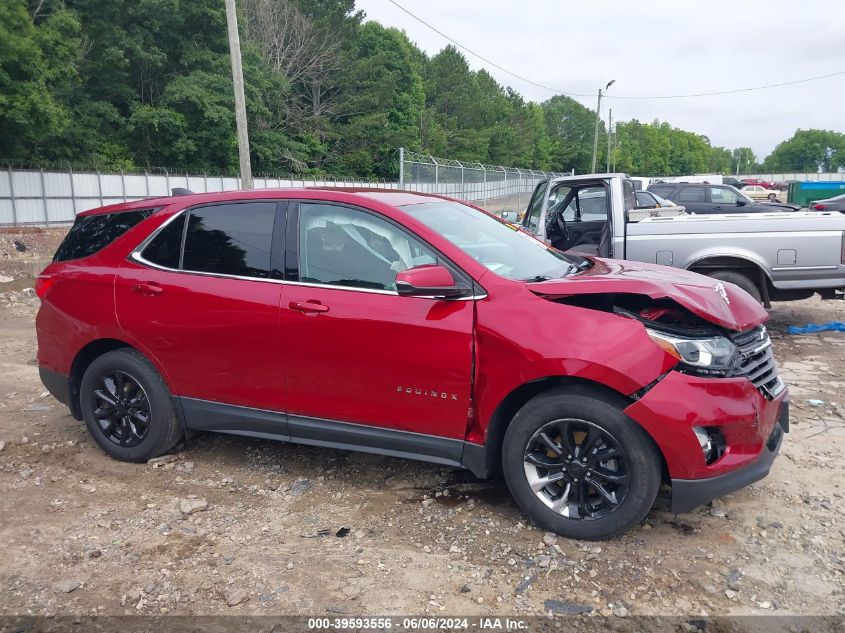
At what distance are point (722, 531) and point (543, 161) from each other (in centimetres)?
9355

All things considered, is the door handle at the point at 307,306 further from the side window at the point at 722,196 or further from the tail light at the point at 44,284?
the side window at the point at 722,196

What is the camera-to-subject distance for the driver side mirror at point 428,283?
3459mm

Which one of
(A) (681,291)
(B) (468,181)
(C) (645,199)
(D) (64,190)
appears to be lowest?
(A) (681,291)

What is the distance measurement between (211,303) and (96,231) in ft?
4.25

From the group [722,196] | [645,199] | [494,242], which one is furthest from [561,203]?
[722,196]

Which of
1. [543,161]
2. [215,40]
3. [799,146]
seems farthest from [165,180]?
[799,146]

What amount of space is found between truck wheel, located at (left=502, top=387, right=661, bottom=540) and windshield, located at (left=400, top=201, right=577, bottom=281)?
2.68ft

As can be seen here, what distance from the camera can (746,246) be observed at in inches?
301

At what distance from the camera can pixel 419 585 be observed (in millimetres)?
3178

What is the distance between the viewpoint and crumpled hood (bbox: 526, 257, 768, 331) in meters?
3.40

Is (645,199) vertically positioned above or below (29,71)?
below

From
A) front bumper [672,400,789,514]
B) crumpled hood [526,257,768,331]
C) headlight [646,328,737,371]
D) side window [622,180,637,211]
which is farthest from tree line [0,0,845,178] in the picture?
front bumper [672,400,789,514]

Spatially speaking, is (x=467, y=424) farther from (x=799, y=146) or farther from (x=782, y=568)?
(x=799, y=146)

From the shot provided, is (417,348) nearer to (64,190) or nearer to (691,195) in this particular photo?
(691,195)
